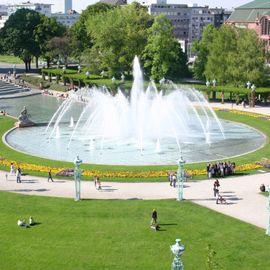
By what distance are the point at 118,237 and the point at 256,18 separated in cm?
11305

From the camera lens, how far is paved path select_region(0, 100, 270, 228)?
3991 cm

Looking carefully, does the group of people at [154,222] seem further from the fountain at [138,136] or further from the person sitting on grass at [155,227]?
the fountain at [138,136]

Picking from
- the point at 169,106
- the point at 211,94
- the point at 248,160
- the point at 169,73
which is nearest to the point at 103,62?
the point at 169,73

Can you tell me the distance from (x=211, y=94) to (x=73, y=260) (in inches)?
2956

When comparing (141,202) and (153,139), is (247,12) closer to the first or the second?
(153,139)

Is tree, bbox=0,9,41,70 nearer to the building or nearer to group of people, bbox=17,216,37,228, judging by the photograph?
the building

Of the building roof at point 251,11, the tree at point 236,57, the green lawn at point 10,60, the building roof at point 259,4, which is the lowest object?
the green lawn at point 10,60

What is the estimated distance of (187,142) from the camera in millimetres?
61875

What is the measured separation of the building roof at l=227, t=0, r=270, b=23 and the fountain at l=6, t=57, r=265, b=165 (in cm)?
6564

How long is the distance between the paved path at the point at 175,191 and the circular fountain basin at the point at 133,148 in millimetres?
7324

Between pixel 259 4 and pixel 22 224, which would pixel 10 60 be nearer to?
pixel 259 4

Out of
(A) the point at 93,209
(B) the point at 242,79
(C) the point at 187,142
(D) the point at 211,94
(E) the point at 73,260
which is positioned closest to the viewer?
(E) the point at 73,260

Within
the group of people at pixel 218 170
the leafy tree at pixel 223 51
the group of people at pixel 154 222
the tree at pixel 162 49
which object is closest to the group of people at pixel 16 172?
the group of people at pixel 154 222

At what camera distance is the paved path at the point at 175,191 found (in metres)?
39.9
